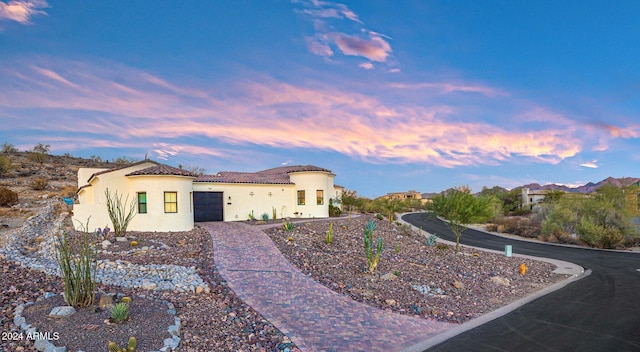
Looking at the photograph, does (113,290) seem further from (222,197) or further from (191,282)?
(222,197)

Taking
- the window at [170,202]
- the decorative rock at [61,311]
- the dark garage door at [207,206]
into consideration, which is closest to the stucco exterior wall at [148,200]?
the window at [170,202]

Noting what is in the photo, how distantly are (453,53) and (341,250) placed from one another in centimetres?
1155

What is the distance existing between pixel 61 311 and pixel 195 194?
1683 cm

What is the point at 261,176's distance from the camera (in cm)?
2784

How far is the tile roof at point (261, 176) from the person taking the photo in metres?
24.4

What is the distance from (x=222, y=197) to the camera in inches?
949

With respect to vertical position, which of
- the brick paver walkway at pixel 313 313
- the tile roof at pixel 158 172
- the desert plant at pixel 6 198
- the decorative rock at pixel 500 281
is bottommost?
the decorative rock at pixel 500 281

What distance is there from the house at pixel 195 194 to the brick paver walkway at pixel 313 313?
690 centimetres

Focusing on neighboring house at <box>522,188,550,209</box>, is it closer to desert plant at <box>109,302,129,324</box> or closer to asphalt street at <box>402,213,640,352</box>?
asphalt street at <box>402,213,640,352</box>

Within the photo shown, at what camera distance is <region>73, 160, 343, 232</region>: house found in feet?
59.6

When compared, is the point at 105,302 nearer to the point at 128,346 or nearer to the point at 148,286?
the point at 148,286

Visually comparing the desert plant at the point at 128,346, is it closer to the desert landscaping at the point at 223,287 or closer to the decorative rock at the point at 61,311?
the desert landscaping at the point at 223,287

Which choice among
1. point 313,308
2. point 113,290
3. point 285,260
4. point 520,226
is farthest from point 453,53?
point 520,226

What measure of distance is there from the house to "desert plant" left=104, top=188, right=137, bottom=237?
0.26 meters
